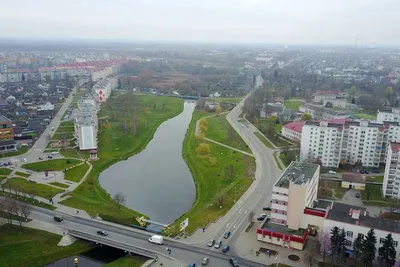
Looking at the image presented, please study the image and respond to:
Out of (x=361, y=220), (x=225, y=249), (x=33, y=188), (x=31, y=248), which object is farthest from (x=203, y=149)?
(x=31, y=248)

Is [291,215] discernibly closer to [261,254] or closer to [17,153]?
[261,254]

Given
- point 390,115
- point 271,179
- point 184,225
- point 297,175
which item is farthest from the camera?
point 390,115

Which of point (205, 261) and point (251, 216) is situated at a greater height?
point (251, 216)

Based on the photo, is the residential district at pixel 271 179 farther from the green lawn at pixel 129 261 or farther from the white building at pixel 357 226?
the green lawn at pixel 129 261

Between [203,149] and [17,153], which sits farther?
[203,149]

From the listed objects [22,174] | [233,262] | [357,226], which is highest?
[357,226]

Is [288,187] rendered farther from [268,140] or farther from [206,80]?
[206,80]
